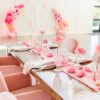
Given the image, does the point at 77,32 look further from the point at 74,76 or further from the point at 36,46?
the point at 74,76

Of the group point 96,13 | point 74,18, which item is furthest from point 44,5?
point 96,13

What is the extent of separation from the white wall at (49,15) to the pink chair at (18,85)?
6338 millimetres

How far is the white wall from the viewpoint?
8.88 meters

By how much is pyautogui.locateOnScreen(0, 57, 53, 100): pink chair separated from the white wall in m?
6.34

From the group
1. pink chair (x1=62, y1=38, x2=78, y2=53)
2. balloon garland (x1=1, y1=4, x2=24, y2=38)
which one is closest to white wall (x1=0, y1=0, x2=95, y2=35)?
balloon garland (x1=1, y1=4, x2=24, y2=38)

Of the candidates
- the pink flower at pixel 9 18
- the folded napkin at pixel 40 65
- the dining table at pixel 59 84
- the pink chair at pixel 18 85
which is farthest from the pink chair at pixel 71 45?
the pink flower at pixel 9 18

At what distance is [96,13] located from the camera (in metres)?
11.5

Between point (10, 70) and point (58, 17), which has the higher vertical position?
point (58, 17)

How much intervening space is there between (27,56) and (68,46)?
1.01 m

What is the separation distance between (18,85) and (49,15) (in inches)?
316

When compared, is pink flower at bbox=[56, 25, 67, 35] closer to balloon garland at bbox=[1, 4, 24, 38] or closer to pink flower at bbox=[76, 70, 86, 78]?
balloon garland at bbox=[1, 4, 24, 38]

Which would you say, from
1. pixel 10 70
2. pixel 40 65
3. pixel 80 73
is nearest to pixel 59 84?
pixel 80 73

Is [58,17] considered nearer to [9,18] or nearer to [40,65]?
[9,18]

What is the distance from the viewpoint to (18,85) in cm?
191
